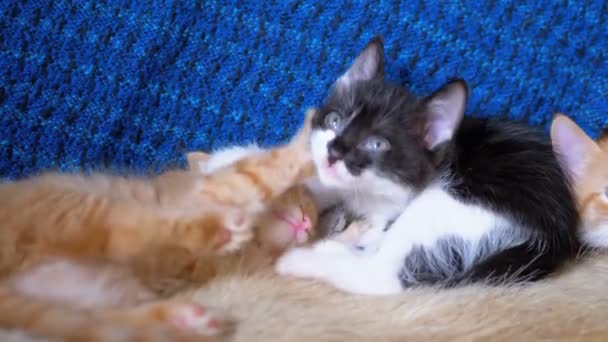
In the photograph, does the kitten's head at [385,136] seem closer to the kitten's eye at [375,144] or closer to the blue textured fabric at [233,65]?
the kitten's eye at [375,144]

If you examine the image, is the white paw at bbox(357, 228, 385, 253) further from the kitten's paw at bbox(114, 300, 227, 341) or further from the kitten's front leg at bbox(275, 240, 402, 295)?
the kitten's paw at bbox(114, 300, 227, 341)

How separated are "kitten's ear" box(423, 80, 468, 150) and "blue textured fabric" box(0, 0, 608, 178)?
9.8 inches

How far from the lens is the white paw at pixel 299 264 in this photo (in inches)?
43.6

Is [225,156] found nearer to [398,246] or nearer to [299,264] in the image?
[299,264]

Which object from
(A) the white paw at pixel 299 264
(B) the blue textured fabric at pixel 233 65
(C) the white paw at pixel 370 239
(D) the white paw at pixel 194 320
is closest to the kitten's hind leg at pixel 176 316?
(D) the white paw at pixel 194 320

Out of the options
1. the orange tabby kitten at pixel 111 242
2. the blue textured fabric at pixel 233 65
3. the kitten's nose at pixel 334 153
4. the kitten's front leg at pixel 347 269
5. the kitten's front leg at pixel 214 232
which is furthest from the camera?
the blue textured fabric at pixel 233 65

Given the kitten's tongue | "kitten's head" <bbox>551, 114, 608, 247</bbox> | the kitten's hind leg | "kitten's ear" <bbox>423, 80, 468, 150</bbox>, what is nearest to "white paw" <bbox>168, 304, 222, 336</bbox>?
the kitten's hind leg

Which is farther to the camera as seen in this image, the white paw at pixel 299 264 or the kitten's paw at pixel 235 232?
the white paw at pixel 299 264

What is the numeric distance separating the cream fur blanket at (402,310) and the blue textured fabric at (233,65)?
1.54 ft

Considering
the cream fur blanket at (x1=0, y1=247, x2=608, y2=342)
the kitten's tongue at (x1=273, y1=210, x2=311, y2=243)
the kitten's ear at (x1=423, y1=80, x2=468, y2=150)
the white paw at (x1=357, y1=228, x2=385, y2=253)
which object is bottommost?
the cream fur blanket at (x1=0, y1=247, x2=608, y2=342)

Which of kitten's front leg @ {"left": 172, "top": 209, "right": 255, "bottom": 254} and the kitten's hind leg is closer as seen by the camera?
the kitten's hind leg

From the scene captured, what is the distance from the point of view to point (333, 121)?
1.29 meters

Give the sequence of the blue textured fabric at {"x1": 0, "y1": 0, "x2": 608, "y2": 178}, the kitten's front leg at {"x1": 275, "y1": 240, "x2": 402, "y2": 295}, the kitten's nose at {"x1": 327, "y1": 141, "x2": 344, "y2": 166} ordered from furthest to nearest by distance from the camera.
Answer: the blue textured fabric at {"x1": 0, "y1": 0, "x2": 608, "y2": 178}, the kitten's nose at {"x1": 327, "y1": 141, "x2": 344, "y2": 166}, the kitten's front leg at {"x1": 275, "y1": 240, "x2": 402, "y2": 295}

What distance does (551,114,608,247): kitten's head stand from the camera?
122 centimetres
